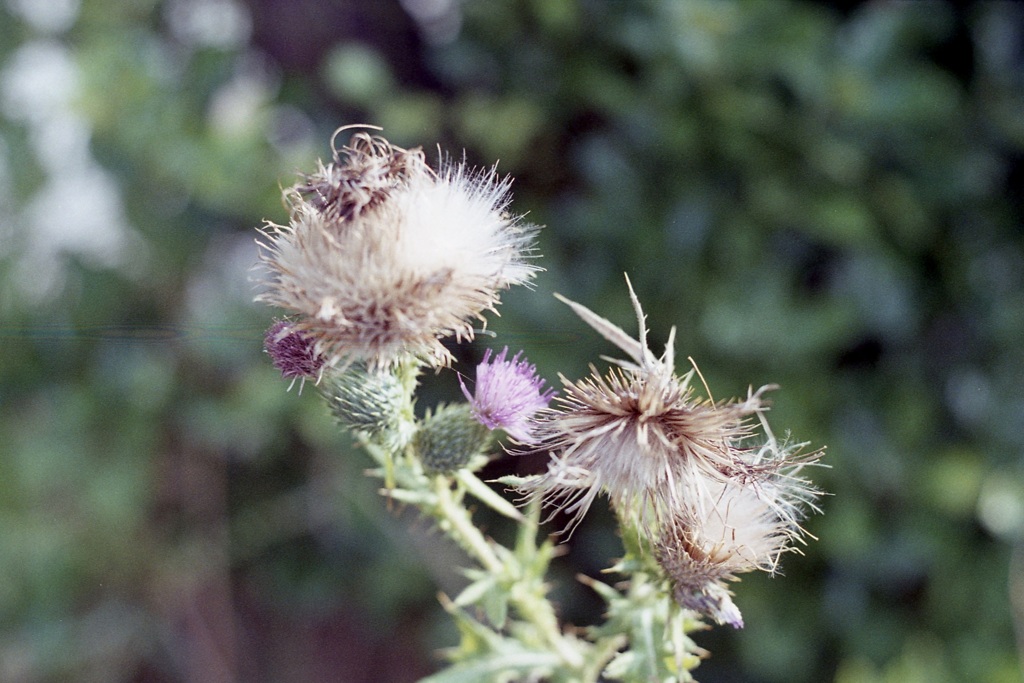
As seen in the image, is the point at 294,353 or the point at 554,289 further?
the point at 554,289

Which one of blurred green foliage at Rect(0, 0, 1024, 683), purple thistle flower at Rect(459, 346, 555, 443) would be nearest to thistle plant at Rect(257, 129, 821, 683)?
purple thistle flower at Rect(459, 346, 555, 443)

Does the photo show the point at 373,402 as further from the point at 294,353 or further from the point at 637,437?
the point at 637,437

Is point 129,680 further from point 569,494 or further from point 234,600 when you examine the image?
point 569,494

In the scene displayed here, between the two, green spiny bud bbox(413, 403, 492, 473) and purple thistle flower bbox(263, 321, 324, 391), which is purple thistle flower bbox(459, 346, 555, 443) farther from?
purple thistle flower bbox(263, 321, 324, 391)

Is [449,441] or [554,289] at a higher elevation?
[554,289]

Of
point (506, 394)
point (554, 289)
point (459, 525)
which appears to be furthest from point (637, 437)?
point (554, 289)

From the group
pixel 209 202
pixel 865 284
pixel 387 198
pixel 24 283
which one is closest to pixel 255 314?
pixel 209 202

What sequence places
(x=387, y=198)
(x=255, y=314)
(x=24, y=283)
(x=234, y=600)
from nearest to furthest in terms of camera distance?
(x=387, y=198)
(x=255, y=314)
(x=24, y=283)
(x=234, y=600)

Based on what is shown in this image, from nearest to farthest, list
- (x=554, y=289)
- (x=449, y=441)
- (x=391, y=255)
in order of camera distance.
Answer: (x=391, y=255) → (x=449, y=441) → (x=554, y=289)
